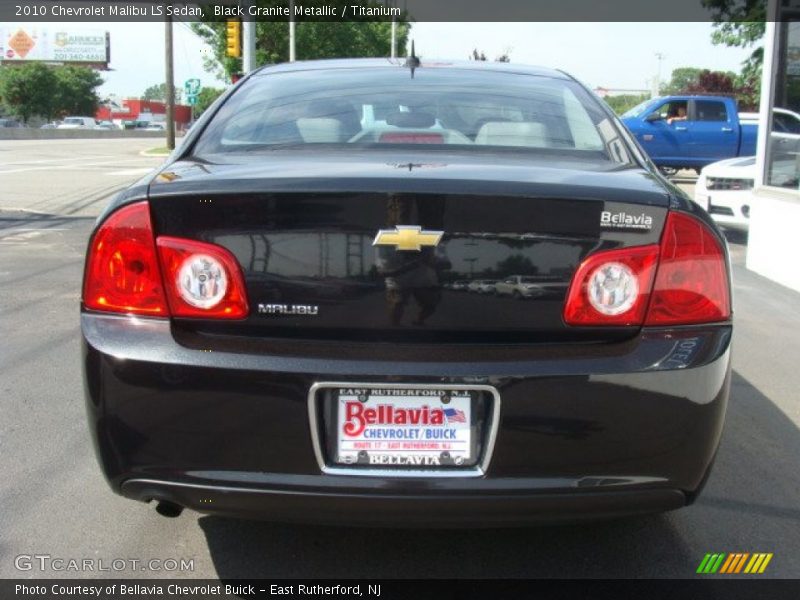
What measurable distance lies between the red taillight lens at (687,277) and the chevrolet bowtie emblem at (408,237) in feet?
2.02

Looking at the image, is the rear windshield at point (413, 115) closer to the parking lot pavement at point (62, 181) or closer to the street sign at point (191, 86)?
the parking lot pavement at point (62, 181)

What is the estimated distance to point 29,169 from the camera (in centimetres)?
2281

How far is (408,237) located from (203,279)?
1.84 feet

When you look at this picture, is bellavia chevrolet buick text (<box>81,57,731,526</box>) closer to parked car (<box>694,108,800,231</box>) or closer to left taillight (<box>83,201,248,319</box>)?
left taillight (<box>83,201,248,319</box>)

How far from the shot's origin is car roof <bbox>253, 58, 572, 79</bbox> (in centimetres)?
391

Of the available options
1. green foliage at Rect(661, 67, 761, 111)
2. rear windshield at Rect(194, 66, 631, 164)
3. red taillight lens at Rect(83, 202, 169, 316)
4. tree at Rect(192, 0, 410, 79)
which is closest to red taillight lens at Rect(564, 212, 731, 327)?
rear windshield at Rect(194, 66, 631, 164)

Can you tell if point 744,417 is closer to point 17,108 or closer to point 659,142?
point 659,142

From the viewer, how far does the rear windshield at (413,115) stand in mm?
3207

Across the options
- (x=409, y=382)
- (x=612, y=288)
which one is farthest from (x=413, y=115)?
(x=409, y=382)

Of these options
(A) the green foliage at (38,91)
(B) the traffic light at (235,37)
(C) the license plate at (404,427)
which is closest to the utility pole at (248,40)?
(B) the traffic light at (235,37)

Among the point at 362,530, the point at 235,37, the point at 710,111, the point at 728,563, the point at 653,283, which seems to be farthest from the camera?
the point at 710,111

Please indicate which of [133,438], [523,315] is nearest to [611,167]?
[523,315]

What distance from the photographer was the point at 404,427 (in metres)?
2.44

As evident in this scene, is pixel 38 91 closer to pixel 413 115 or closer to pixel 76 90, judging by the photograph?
pixel 76 90
